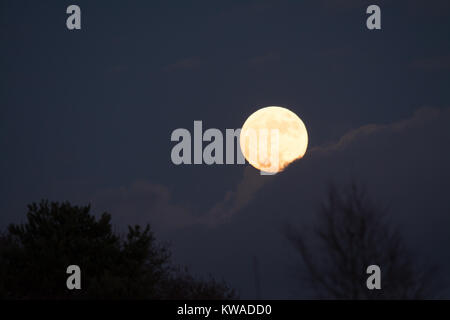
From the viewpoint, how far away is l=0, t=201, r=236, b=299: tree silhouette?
2089 centimetres

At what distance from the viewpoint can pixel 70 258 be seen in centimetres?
2142

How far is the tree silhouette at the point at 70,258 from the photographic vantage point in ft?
68.5

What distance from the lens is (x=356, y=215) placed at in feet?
62.1
